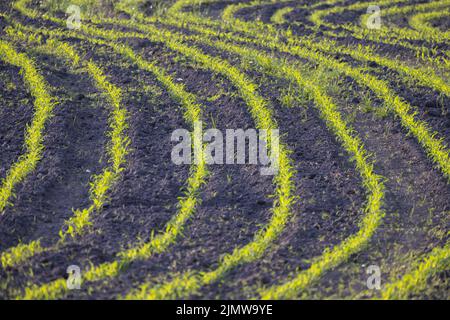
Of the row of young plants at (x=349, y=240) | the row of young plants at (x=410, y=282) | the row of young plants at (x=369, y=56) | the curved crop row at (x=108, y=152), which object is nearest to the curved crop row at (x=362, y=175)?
the row of young plants at (x=349, y=240)

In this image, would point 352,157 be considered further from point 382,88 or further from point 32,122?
point 32,122

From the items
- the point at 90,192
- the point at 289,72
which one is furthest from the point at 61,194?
the point at 289,72

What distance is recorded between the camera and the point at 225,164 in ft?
25.4

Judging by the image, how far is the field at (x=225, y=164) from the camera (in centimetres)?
586

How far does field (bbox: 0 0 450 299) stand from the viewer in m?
Result: 5.86

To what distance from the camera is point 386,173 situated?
7520 millimetres

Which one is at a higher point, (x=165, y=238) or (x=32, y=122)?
(x=32, y=122)

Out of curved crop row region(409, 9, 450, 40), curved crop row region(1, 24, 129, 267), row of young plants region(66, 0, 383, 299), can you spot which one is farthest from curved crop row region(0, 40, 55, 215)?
curved crop row region(409, 9, 450, 40)

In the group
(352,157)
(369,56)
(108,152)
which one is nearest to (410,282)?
(352,157)

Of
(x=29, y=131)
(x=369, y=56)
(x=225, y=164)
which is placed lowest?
(x=225, y=164)

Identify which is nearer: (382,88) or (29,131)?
(29,131)

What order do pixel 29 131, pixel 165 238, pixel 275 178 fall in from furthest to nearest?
pixel 29 131 → pixel 275 178 → pixel 165 238

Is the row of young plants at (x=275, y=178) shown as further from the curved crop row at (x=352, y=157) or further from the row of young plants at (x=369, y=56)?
the row of young plants at (x=369, y=56)

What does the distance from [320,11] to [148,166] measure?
6.97 metres
